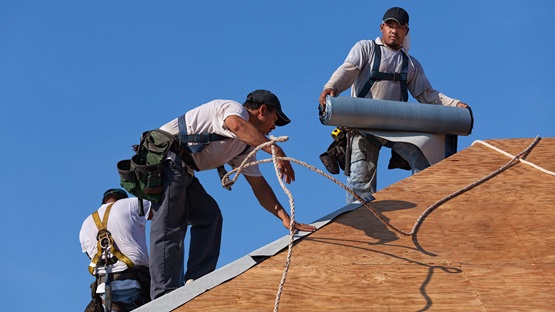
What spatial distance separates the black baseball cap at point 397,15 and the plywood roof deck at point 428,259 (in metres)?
2.02

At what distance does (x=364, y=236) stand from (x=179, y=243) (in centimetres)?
139

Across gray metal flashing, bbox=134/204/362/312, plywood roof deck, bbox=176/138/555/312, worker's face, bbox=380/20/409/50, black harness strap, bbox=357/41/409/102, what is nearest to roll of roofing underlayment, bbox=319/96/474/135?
black harness strap, bbox=357/41/409/102

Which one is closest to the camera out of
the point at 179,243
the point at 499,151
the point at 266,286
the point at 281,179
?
the point at 266,286

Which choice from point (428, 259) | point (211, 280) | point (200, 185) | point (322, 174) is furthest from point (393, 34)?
point (211, 280)

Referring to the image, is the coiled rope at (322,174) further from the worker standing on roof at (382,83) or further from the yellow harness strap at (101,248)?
the yellow harness strap at (101,248)

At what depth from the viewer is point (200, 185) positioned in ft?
24.8

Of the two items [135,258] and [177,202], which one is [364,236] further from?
[135,258]

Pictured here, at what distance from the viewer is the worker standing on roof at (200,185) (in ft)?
23.6

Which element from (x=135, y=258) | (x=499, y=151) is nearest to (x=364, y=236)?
(x=499, y=151)

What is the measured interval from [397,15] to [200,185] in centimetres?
260

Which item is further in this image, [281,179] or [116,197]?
[116,197]

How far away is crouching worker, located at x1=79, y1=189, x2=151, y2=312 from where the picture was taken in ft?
27.4

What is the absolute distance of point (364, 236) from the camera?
6.57m

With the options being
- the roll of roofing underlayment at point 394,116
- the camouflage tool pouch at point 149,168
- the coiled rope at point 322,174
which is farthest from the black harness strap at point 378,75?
the camouflage tool pouch at point 149,168
